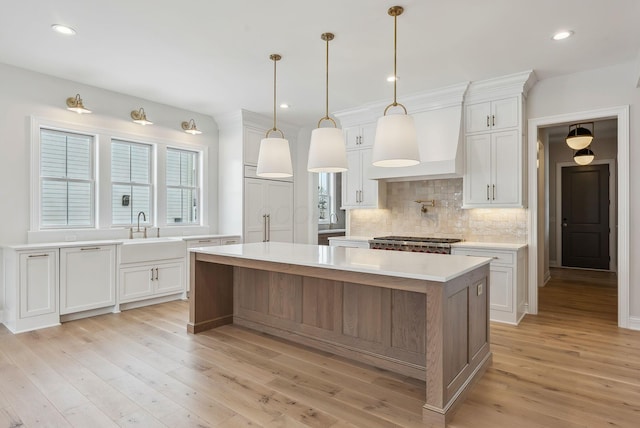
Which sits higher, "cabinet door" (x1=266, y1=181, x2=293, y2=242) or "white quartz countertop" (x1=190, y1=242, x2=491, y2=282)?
"cabinet door" (x1=266, y1=181, x2=293, y2=242)

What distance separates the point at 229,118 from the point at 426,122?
3.09 m

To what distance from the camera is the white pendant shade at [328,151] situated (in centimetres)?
293

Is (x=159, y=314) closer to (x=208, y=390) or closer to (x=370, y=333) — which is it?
(x=208, y=390)

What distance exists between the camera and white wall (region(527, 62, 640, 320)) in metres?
3.88

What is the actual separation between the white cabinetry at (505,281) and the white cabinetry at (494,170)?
1.98 feet

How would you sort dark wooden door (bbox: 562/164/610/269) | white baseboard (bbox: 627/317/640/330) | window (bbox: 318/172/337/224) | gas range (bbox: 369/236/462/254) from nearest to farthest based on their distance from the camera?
white baseboard (bbox: 627/317/640/330)
gas range (bbox: 369/236/462/254)
dark wooden door (bbox: 562/164/610/269)
window (bbox: 318/172/337/224)

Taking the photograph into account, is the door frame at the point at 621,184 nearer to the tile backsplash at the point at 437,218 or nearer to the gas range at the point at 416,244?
the tile backsplash at the point at 437,218

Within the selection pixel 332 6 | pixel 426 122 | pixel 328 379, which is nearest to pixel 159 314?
pixel 328 379

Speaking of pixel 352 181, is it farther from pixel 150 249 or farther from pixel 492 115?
pixel 150 249

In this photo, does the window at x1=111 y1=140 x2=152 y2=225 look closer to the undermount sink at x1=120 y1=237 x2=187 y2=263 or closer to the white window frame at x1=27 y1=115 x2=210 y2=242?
the white window frame at x1=27 y1=115 x2=210 y2=242

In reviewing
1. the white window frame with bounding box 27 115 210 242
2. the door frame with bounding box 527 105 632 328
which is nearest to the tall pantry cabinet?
the white window frame with bounding box 27 115 210 242

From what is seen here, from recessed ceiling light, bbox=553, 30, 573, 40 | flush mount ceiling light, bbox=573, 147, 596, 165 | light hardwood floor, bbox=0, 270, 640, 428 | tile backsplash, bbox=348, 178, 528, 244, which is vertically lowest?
light hardwood floor, bbox=0, 270, 640, 428

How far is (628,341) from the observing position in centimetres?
347

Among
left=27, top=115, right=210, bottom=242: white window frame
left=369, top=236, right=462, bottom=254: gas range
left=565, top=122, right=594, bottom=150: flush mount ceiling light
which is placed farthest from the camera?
left=565, top=122, right=594, bottom=150: flush mount ceiling light
